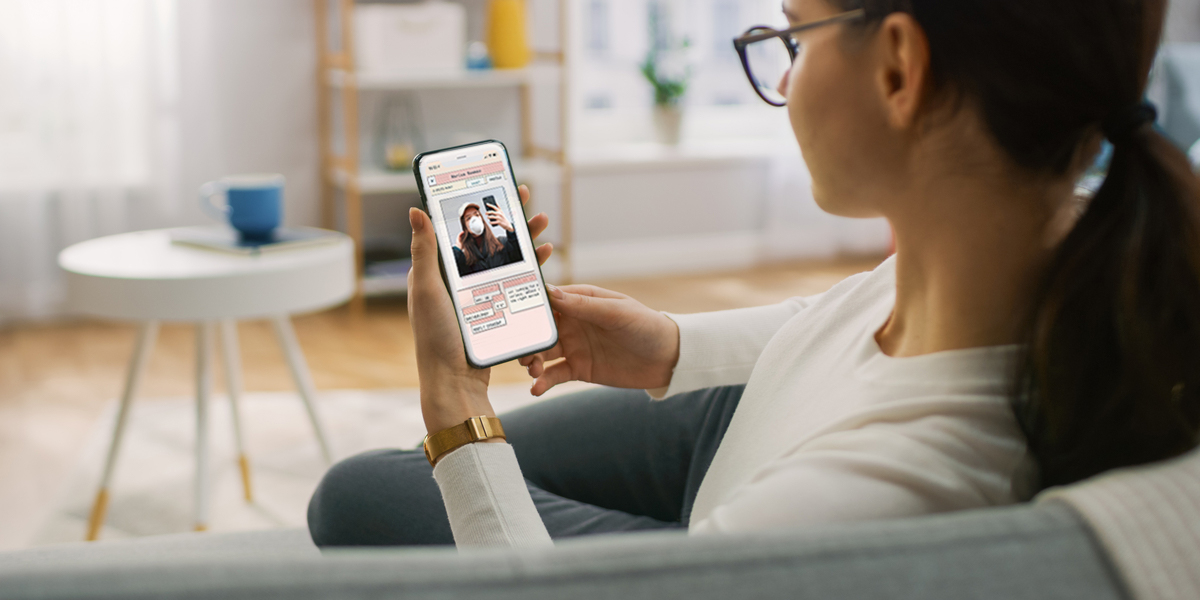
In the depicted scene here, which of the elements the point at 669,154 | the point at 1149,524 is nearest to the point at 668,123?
the point at 669,154

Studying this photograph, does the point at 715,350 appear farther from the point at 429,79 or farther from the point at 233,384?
the point at 429,79

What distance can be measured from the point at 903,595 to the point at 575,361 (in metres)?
0.55

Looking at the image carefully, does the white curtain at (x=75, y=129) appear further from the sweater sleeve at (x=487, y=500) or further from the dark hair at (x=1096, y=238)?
the dark hair at (x=1096, y=238)

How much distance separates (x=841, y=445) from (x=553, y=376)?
1.21ft

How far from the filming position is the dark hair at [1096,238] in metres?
0.48

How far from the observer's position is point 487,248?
85 centimetres

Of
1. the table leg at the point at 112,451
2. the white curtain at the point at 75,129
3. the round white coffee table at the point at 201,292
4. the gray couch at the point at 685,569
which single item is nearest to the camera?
the gray couch at the point at 685,569

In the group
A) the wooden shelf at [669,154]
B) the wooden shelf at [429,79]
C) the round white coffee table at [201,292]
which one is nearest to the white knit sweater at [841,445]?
the round white coffee table at [201,292]

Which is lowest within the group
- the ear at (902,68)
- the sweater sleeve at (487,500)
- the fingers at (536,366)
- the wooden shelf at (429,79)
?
the sweater sleeve at (487,500)

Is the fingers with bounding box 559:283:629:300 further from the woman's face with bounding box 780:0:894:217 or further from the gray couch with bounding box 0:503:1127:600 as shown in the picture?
the gray couch with bounding box 0:503:1127:600

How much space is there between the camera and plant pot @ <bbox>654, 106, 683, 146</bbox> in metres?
3.83

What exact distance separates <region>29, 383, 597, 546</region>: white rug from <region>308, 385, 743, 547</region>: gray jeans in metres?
0.60

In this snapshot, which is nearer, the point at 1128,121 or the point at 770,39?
the point at 1128,121

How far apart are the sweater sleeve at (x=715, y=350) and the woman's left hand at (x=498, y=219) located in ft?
0.58
